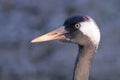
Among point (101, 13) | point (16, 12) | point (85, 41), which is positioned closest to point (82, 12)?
point (101, 13)

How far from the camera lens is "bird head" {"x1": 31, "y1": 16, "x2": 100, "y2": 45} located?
6.57 meters

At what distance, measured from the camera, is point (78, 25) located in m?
6.60

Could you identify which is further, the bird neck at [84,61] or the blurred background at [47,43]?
the blurred background at [47,43]

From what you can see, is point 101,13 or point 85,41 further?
point 101,13

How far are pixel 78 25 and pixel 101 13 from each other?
4.31 metres

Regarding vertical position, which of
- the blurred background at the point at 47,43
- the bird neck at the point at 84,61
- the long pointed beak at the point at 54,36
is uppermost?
Result: the blurred background at the point at 47,43

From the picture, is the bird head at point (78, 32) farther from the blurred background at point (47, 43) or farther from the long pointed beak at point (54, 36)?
the blurred background at point (47, 43)

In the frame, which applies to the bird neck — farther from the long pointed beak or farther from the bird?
the long pointed beak

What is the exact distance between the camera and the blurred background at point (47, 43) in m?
9.90

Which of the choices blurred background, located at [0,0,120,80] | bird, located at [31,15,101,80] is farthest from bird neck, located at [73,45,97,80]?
blurred background, located at [0,0,120,80]

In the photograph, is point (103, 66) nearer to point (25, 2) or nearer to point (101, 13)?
point (101, 13)

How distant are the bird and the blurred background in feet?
10.2

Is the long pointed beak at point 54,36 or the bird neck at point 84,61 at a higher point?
the long pointed beak at point 54,36

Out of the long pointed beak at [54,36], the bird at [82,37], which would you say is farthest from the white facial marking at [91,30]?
the long pointed beak at [54,36]
